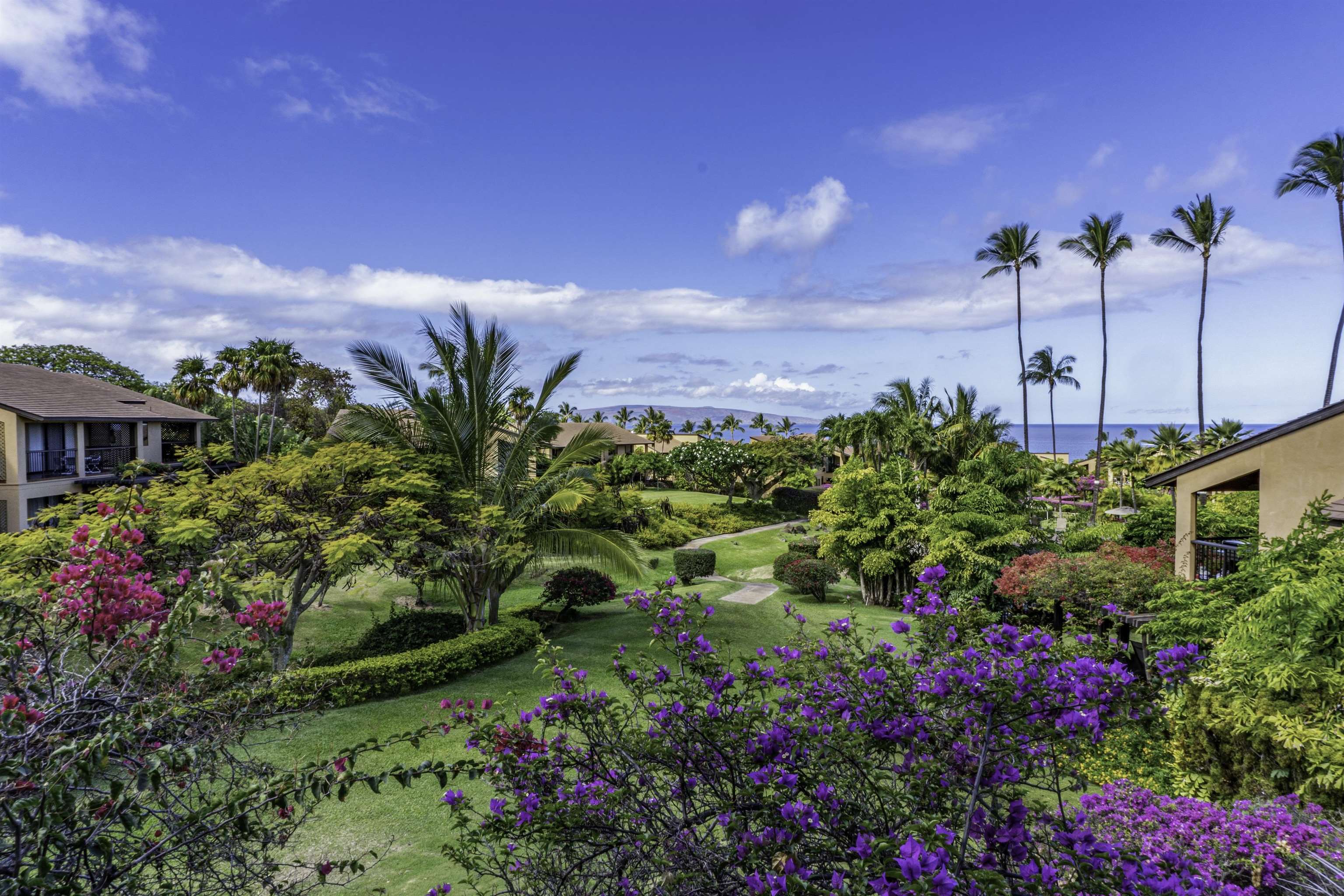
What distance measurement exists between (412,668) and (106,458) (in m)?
23.4

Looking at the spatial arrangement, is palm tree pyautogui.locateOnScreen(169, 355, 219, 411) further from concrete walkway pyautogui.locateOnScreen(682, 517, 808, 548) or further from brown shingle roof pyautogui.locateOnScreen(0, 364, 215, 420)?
concrete walkway pyautogui.locateOnScreen(682, 517, 808, 548)

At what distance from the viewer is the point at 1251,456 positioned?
11.6 meters

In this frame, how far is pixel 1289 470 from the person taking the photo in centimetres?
1115

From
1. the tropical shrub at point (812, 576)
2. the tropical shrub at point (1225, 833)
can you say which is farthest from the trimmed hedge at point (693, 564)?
the tropical shrub at point (1225, 833)

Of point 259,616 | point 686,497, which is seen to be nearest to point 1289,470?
point 259,616

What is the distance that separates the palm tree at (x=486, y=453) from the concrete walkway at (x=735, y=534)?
1826cm

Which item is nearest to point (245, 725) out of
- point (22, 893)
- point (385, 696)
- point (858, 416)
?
point (22, 893)

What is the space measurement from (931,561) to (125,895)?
18.0 meters

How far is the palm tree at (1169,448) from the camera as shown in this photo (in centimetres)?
4091

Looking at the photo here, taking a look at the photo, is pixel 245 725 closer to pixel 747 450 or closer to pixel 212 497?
pixel 212 497

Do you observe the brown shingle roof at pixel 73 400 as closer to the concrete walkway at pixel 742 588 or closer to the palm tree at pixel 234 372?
the palm tree at pixel 234 372

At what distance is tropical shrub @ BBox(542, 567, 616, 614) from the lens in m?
17.4

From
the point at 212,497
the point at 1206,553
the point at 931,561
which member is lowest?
the point at 931,561

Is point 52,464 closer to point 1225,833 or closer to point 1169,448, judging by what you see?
point 1225,833
